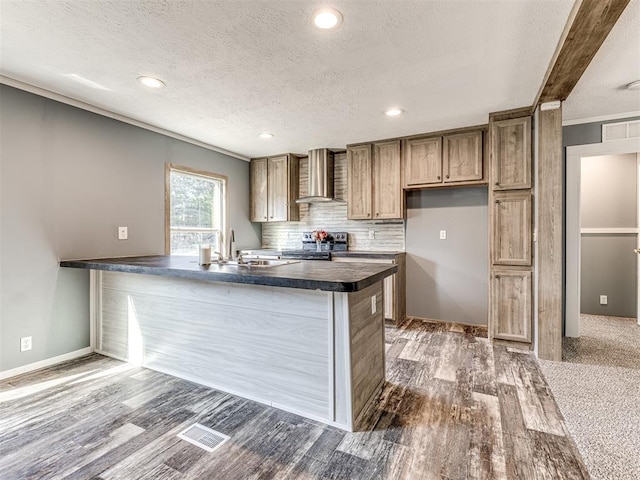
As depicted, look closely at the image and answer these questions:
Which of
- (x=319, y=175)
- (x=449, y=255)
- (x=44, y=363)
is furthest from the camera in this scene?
(x=319, y=175)

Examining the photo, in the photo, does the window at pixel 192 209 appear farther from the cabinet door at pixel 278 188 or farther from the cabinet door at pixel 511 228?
the cabinet door at pixel 511 228

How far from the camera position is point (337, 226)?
4762mm

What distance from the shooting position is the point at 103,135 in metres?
3.12

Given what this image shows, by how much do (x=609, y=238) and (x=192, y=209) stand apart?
18.1ft

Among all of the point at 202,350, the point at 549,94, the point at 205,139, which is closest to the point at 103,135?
the point at 205,139

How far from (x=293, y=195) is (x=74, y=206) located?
270 centimetres

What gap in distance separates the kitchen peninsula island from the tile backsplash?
85.9 inches

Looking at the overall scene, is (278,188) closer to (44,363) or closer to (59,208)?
(59,208)

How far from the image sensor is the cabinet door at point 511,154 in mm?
3105

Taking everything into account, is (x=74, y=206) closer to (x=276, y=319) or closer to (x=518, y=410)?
(x=276, y=319)

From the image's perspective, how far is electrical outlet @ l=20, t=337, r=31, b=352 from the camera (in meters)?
2.56

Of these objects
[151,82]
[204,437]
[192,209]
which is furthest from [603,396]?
[192,209]

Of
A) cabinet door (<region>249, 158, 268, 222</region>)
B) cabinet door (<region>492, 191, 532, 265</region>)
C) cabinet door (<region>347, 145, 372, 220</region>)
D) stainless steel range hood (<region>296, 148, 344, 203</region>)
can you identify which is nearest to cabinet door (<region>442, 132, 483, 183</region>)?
cabinet door (<region>492, 191, 532, 265</region>)

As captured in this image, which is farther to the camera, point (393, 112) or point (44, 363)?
point (393, 112)
